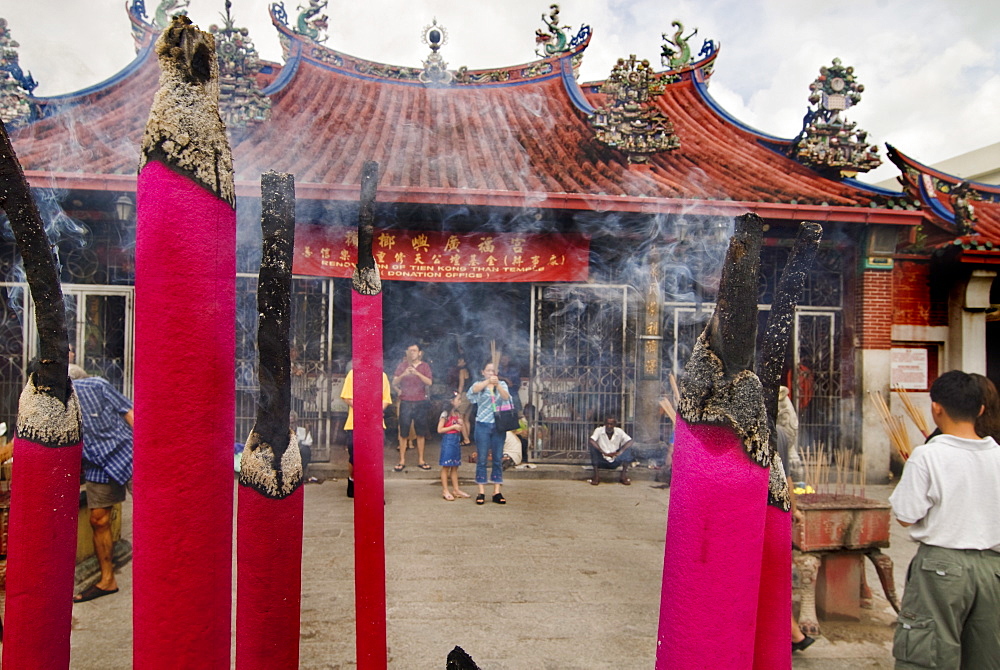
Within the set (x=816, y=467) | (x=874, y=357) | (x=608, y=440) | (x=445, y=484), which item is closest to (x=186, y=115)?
(x=816, y=467)

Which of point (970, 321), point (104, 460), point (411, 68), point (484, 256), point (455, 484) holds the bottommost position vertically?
point (455, 484)

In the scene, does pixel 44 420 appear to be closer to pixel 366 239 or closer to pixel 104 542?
pixel 366 239

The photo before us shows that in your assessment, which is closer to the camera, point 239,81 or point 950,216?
point 239,81

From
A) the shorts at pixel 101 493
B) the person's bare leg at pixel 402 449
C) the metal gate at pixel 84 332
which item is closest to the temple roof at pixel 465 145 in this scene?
the metal gate at pixel 84 332

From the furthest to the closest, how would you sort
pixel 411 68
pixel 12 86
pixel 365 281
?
pixel 411 68
pixel 12 86
pixel 365 281

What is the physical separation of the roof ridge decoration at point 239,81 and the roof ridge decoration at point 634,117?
153 inches

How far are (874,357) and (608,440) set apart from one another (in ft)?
11.0

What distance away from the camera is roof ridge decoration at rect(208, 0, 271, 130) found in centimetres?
648

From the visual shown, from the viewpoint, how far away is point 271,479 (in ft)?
3.44

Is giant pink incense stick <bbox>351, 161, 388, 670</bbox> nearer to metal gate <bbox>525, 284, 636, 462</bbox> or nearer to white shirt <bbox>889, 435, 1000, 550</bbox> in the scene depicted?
white shirt <bbox>889, 435, 1000, 550</bbox>

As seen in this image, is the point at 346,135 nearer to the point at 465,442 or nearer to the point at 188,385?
the point at 465,442

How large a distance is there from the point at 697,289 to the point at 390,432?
4.64 m

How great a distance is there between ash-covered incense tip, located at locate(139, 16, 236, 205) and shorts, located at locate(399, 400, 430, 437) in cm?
636

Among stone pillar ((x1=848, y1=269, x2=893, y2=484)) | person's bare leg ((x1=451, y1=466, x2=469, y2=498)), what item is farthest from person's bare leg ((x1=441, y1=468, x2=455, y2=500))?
stone pillar ((x1=848, y1=269, x2=893, y2=484))
